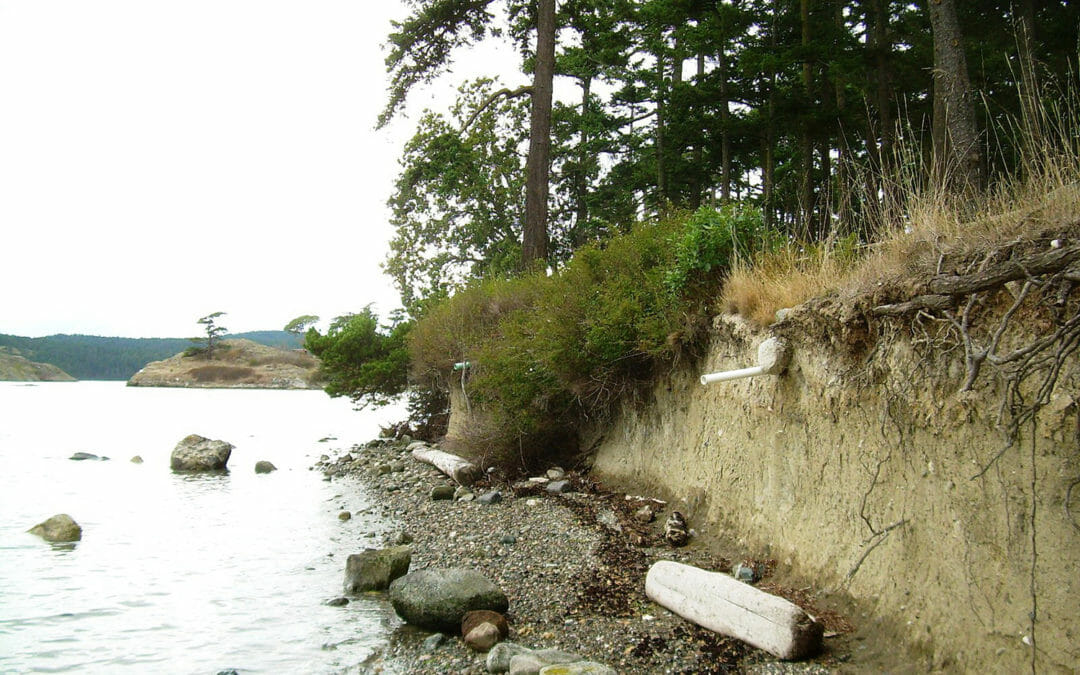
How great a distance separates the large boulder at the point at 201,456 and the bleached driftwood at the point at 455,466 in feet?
24.0

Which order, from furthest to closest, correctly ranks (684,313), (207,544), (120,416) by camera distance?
(120,416)
(207,544)
(684,313)

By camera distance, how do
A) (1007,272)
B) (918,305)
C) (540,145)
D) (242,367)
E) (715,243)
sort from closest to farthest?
1. (1007,272)
2. (918,305)
3. (715,243)
4. (540,145)
5. (242,367)

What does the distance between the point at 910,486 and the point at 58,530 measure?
12248 millimetres

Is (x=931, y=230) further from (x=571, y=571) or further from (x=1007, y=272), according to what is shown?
(x=571, y=571)

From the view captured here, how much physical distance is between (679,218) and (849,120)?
29.8 feet

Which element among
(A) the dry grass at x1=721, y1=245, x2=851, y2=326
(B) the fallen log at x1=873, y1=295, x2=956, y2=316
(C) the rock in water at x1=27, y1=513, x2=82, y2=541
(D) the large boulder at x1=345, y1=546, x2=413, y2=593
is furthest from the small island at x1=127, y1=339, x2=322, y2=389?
(B) the fallen log at x1=873, y1=295, x2=956, y2=316

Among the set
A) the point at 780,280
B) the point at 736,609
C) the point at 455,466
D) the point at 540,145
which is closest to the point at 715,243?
the point at 780,280

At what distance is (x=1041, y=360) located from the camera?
377cm

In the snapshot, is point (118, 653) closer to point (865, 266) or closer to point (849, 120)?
point (865, 266)

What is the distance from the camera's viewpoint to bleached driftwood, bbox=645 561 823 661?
15.7ft

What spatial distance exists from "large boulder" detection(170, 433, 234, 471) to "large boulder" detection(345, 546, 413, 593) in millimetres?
12816

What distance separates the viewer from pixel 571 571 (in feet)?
23.0

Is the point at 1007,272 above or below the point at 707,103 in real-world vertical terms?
below

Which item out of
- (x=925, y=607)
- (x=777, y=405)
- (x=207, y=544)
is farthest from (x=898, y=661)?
(x=207, y=544)
